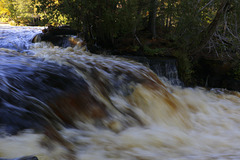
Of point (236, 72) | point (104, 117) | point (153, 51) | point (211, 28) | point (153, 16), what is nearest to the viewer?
point (104, 117)

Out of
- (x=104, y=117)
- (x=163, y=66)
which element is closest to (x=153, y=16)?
(x=163, y=66)

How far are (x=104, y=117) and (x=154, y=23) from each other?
534 cm

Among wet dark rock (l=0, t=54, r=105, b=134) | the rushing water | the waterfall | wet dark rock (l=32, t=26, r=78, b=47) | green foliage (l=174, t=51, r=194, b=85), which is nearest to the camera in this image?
the rushing water

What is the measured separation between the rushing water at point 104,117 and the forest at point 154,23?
2028 millimetres

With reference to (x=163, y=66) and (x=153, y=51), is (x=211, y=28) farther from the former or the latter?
(x=163, y=66)

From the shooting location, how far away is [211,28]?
21.4 ft

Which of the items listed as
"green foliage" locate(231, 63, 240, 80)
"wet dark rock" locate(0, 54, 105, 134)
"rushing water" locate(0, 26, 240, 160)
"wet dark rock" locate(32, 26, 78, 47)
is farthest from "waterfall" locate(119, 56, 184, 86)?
"wet dark rock" locate(0, 54, 105, 134)

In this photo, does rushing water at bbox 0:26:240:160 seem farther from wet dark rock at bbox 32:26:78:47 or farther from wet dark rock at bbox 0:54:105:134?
wet dark rock at bbox 32:26:78:47

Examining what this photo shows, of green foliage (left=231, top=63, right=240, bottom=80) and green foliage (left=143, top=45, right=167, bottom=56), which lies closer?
green foliage (left=143, top=45, right=167, bottom=56)

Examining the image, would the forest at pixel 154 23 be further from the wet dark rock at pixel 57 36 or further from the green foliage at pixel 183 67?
the wet dark rock at pixel 57 36

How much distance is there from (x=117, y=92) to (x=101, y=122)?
108 cm

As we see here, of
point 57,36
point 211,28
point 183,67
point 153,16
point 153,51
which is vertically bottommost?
point 183,67

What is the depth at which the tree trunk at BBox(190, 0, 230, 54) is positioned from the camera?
19.8ft

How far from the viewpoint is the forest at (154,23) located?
20.6ft
